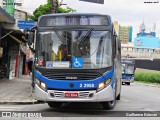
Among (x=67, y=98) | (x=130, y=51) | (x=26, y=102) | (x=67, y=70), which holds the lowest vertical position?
(x=130, y=51)

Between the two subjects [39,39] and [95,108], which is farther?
[95,108]

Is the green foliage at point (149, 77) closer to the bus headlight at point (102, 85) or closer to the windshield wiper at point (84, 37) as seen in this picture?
the windshield wiper at point (84, 37)

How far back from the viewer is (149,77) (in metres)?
67.8

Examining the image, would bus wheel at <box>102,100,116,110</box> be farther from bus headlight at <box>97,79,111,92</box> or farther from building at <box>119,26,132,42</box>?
building at <box>119,26,132,42</box>

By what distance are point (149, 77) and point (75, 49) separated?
56.8 meters

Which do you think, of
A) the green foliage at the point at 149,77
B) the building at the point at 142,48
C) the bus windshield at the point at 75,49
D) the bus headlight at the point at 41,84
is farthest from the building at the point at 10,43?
the building at the point at 142,48

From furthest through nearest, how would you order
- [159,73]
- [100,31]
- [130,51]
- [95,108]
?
[130,51] < [159,73] < [95,108] < [100,31]

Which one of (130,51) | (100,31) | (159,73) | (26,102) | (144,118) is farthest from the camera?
(130,51)

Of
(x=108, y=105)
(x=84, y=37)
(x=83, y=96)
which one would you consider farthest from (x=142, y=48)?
(x=83, y=96)

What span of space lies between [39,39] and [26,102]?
4371 mm

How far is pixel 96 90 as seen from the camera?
39.4 ft

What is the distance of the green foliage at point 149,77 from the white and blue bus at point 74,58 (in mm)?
53568

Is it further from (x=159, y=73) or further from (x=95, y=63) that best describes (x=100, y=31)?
(x=159, y=73)

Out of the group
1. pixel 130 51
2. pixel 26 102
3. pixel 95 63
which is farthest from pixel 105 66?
pixel 130 51
